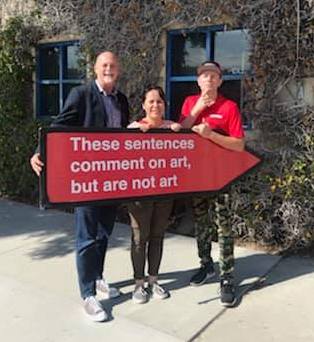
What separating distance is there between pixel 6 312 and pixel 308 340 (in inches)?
81.5

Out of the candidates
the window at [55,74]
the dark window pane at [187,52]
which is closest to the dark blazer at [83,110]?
the dark window pane at [187,52]

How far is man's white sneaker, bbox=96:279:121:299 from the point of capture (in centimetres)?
405

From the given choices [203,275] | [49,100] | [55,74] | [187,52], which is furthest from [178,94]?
[203,275]

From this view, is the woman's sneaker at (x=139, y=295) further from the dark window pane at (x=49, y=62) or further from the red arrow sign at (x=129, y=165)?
the dark window pane at (x=49, y=62)

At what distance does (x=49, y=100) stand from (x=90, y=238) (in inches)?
209

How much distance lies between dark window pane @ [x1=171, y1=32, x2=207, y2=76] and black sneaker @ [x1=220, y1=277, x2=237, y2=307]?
3.20 metres

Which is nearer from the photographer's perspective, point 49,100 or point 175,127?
point 175,127

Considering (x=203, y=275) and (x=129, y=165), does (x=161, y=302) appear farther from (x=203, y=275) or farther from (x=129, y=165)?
(x=129, y=165)

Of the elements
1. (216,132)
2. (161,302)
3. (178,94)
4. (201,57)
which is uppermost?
(201,57)

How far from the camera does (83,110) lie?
11.9 ft

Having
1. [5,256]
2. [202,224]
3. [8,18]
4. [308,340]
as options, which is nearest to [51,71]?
[8,18]

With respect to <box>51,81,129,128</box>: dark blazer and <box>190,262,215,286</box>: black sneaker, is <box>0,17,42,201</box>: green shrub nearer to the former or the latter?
<box>190,262,215,286</box>: black sneaker

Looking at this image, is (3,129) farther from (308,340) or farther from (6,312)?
(308,340)

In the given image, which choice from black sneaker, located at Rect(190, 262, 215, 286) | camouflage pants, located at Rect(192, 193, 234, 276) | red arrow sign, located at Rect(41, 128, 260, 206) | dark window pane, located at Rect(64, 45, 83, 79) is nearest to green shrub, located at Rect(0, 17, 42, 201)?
dark window pane, located at Rect(64, 45, 83, 79)
